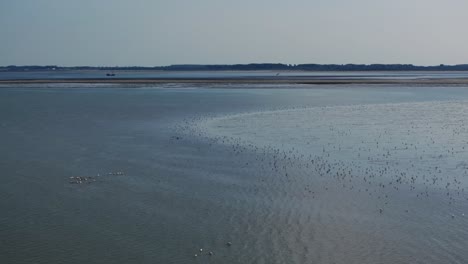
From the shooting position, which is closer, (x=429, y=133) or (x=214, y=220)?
(x=214, y=220)

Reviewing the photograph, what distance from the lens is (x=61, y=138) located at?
29891 mm

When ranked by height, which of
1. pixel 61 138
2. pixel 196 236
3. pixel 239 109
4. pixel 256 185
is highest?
pixel 239 109

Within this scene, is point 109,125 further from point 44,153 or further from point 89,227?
point 89,227

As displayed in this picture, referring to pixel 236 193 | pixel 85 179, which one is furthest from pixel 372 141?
pixel 85 179

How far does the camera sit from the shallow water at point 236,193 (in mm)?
13133

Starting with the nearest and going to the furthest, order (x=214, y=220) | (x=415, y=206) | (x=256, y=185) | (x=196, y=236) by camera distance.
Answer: (x=196, y=236)
(x=214, y=220)
(x=415, y=206)
(x=256, y=185)

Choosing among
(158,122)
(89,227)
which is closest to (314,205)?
(89,227)

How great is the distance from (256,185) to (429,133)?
16.0 meters

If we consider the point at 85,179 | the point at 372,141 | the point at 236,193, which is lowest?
the point at 236,193

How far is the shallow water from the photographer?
1313 cm

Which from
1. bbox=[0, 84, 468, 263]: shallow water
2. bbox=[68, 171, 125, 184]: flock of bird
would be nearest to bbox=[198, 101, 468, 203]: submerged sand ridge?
bbox=[0, 84, 468, 263]: shallow water

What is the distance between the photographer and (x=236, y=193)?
18141mm

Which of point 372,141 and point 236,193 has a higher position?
point 372,141

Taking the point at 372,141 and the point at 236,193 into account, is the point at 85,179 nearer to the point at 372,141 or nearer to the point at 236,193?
the point at 236,193
